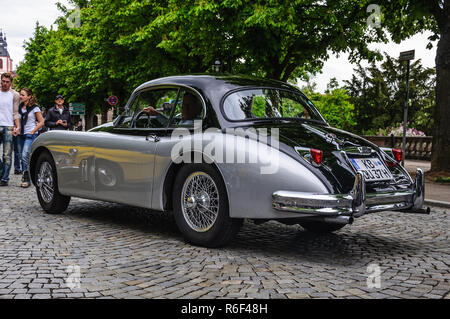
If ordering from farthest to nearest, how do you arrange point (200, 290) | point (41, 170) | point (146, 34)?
point (146, 34) < point (41, 170) < point (200, 290)

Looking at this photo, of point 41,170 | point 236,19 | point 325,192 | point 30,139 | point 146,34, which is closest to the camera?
point 325,192

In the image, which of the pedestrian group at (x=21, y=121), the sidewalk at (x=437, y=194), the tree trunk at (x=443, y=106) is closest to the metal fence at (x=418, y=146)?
the tree trunk at (x=443, y=106)

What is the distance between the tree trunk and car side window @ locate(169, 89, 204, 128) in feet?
32.0

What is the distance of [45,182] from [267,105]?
3.45m

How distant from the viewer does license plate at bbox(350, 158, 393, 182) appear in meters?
4.93

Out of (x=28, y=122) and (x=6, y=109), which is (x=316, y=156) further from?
(x=28, y=122)

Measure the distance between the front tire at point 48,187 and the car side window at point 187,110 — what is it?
7.42 ft

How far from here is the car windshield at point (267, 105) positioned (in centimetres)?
533

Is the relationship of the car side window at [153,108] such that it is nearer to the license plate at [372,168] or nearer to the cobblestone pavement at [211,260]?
the cobblestone pavement at [211,260]

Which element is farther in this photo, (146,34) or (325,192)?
(146,34)

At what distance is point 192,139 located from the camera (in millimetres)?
5242

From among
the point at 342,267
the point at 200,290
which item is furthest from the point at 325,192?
the point at 200,290
